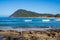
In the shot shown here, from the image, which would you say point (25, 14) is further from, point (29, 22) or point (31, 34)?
point (31, 34)

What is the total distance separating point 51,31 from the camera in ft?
10.6

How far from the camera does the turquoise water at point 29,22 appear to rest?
3.13 metres

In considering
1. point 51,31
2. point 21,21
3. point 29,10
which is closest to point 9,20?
point 21,21

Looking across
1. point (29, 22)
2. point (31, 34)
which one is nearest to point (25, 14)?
point (29, 22)

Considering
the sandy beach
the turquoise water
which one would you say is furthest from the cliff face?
the sandy beach

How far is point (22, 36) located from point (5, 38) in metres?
0.36

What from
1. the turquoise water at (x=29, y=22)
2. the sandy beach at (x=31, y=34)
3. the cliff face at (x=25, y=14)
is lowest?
the sandy beach at (x=31, y=34)

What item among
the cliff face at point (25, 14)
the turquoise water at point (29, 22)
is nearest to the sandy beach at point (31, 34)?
the turquoise water at point (29, 22)

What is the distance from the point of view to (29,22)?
125 inches

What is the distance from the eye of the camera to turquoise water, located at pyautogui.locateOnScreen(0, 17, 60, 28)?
3.13 metres

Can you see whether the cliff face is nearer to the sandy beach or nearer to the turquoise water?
the turquoise water

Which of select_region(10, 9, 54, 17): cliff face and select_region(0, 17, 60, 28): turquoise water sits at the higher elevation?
select_region(10, 9, 54, 17): cliff face

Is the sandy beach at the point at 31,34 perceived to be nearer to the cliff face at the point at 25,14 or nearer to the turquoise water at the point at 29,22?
the turquoise water at the point at 29,22

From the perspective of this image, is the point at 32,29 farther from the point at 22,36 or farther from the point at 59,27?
the point at 59,27
